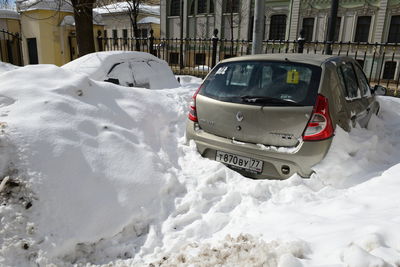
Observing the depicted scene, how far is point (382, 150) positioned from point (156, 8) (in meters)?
41.4

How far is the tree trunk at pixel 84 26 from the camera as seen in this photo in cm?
988

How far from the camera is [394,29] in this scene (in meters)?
18.9

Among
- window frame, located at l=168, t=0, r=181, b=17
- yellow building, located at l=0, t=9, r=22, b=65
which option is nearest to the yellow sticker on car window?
yellow building, located at l=0, t=9, r=22, b=65

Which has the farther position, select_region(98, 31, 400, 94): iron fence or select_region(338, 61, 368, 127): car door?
select_region(98, 31, 400, 94): iron fence

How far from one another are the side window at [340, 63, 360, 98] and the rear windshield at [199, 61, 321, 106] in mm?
818

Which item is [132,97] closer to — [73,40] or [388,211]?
[388,211]

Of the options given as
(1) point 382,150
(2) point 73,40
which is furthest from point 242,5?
(1) point 382,150

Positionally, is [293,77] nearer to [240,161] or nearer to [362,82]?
[240,161]

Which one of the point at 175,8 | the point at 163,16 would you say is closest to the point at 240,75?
the point at 175,8

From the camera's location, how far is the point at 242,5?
24266 mm

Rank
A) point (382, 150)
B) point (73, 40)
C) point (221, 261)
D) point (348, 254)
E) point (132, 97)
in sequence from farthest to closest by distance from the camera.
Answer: point (73, 40), point (132, 97), point (382, 150), point (221, 261), point (348, 254)

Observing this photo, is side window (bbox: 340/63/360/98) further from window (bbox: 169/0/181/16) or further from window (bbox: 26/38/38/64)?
window (bbox: 169/0/181/16)

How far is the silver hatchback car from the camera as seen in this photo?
127 inches

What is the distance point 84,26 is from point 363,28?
701 inches
